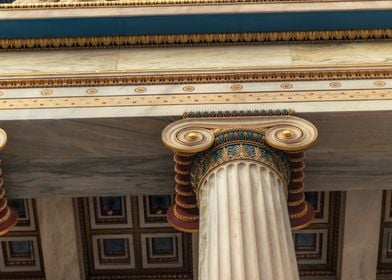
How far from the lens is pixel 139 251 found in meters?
11.8

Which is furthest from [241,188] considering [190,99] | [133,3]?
[133,3]

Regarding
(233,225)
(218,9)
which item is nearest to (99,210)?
(218,9)

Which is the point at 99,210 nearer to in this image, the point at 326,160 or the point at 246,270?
the point at 326,160

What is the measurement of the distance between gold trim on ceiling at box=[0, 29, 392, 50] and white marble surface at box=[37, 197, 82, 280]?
2.78 meters

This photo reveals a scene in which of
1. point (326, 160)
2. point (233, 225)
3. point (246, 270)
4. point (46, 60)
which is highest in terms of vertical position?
point (46, 60)

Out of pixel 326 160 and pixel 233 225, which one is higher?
pixel 326 160

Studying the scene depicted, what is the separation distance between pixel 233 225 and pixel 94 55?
3739 millimetres

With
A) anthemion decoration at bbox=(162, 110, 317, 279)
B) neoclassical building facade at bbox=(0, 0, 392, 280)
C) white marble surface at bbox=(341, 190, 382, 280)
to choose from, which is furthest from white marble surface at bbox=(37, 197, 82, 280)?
white marble surface at bbox=(341, 190, 382, 280)

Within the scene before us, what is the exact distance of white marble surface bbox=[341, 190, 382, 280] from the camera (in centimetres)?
1070

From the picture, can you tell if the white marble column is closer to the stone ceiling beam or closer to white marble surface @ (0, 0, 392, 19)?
the stone ceiling beam

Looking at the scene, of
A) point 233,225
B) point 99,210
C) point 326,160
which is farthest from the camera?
point 99,210

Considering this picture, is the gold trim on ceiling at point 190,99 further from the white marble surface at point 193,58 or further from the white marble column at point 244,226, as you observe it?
the white marble column at point 244,226

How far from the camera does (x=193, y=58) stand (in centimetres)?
895

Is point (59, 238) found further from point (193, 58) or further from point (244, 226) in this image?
point (244, 226)
